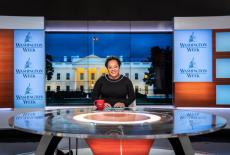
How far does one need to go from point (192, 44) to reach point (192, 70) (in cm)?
49

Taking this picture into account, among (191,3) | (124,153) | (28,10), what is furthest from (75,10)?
(124,153)

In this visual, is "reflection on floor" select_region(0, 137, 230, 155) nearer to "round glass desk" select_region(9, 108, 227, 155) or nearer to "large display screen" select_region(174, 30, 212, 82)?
"round glass desk" select_region(9, 108, 227, 155)

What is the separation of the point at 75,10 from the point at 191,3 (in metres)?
2.17

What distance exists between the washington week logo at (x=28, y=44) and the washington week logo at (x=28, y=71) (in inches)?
8.0

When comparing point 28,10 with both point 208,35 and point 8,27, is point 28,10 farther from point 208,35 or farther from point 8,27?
point 208,35

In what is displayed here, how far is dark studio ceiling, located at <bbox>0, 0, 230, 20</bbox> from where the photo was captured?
6133 millimetres

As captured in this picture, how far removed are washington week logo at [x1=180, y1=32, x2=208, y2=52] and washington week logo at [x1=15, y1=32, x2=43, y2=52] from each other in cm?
270

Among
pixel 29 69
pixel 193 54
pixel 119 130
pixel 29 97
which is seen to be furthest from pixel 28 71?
pixel 119 130

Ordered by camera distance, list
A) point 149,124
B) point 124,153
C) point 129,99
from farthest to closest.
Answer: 1. point 129,99
2. point 124,153
3. point 149,124

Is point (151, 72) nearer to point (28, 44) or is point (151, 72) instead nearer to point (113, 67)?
point (28, 44)

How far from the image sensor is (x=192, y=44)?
6164 millimetres

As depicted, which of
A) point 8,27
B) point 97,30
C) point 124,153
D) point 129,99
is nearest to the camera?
point 124,153

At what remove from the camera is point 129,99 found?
3.53 metres

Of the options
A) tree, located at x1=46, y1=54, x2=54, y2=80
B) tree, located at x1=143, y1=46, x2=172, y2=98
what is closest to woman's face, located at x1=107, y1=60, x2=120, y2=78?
tree, located at x1=46, y1=54, x2=54, y2=80
